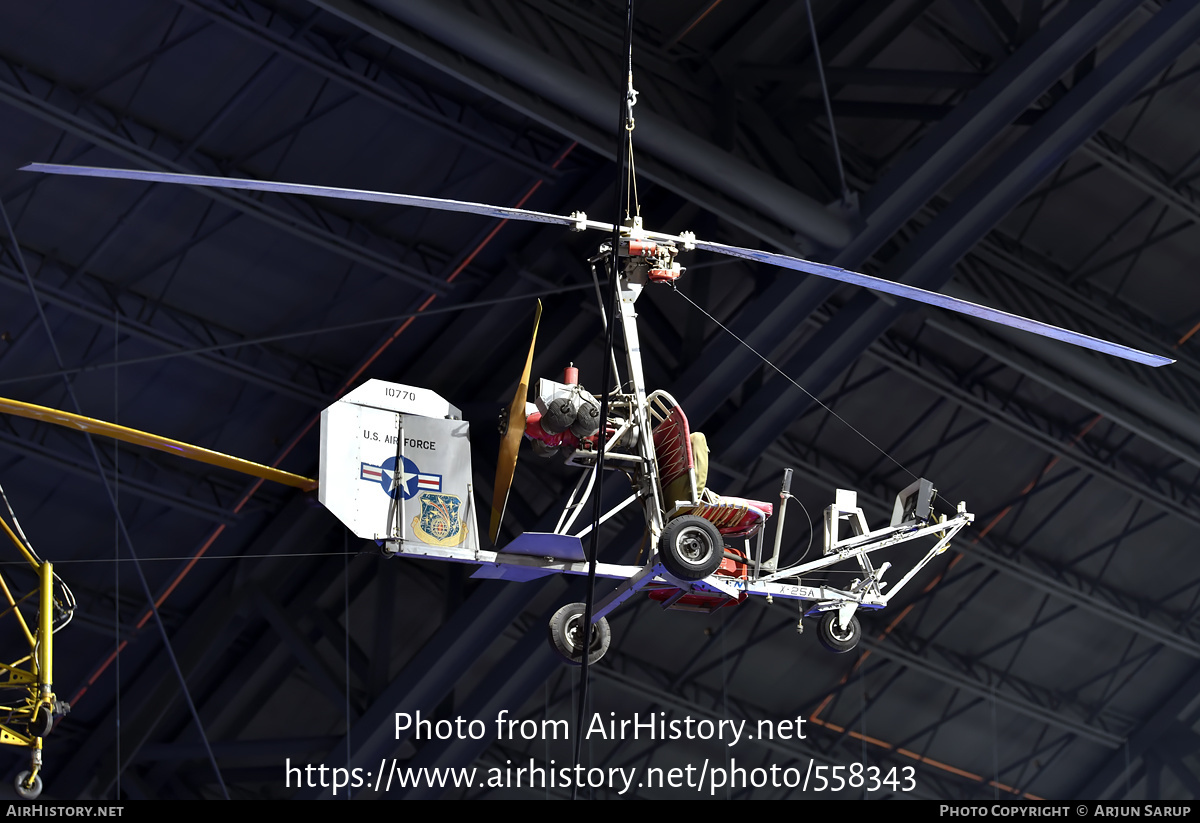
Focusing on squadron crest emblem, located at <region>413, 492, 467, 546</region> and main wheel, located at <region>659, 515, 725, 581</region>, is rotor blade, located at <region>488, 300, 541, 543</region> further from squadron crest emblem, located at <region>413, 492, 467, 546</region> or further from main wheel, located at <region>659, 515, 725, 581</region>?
main wheel, located at <region>659, 515, 725, 581</region>

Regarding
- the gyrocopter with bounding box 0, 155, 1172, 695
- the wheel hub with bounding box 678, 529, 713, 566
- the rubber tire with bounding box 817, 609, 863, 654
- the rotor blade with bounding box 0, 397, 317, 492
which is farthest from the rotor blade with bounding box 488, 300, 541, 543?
the rubber tire with bounding box 817, 609, 863, 654

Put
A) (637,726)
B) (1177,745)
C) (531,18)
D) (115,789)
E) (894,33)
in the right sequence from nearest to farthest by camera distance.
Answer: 1. (531,18)
2. (894,33)
3. (115,789)
4. (637,726)
5. (1177,745)

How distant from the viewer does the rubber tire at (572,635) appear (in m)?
14.4

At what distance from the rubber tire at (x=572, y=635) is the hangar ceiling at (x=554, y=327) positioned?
5787mm

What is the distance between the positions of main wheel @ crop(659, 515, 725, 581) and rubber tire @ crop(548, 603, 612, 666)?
1.25m

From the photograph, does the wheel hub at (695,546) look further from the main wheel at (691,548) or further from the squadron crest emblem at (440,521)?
the squadron crest emblem at (440,521)

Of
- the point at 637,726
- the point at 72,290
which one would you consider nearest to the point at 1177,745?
the point at 637,726

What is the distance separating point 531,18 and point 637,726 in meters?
12.1

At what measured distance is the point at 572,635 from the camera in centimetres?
1455

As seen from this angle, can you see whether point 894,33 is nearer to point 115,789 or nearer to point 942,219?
point 942,219

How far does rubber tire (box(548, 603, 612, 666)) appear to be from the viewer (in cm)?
1442

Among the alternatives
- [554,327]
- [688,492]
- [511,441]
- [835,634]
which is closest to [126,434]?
[511,441]

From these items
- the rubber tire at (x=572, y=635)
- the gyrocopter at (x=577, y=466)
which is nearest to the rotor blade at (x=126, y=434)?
the gyrocopter at (x=577, y=466)

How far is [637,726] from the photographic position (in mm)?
27375
